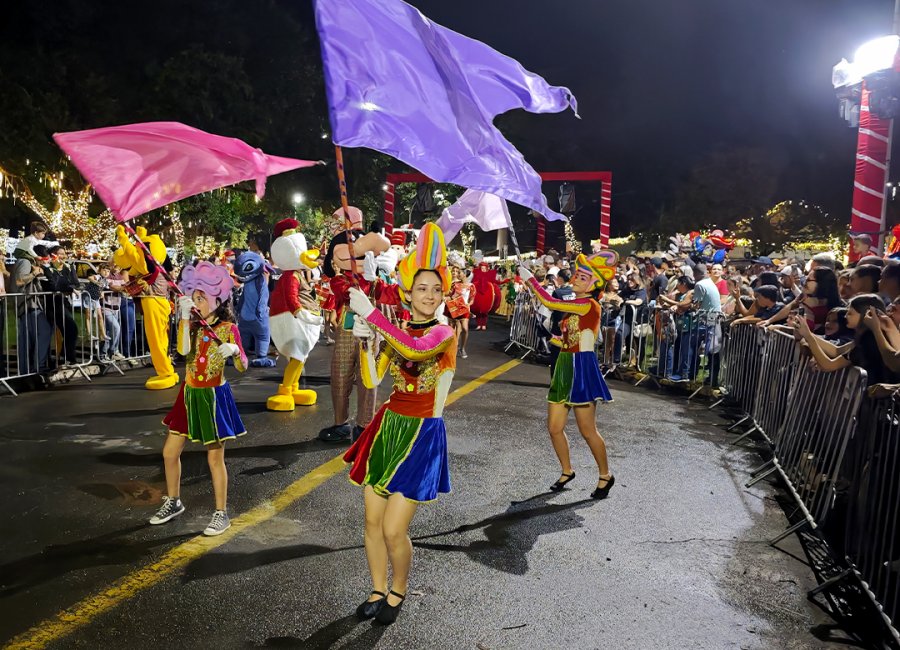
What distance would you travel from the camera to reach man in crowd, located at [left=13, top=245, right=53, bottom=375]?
9.34m

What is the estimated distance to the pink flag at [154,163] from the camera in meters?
4.61

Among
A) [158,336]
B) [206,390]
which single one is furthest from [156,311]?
[206,390]

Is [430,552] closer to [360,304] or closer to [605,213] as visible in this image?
[360,304]

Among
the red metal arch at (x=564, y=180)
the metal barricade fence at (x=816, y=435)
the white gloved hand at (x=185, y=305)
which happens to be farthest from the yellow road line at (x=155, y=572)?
the red metal arch at (x=564, y=180)

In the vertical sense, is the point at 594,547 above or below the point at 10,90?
below

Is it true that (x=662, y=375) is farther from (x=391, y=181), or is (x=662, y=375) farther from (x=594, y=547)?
(x=391, y=181)

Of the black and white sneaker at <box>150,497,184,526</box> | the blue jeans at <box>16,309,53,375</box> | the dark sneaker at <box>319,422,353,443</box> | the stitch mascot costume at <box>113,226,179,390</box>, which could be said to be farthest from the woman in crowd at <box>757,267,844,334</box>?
the blue jeans at <box>16,309,53,375</box>

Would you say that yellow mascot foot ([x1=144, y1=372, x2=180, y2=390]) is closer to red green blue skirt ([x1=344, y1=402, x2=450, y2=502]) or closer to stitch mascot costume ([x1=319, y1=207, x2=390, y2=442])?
stitch mascot costume ([x1=319, y1=207, x2=390, y2=442])

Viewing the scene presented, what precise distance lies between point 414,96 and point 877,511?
3452 millimetres

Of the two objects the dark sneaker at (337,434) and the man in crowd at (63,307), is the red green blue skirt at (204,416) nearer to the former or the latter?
the dark sneaker at (337,434)

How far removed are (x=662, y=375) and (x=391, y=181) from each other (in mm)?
17789

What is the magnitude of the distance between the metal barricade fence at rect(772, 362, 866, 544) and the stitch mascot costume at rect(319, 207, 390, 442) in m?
3.29

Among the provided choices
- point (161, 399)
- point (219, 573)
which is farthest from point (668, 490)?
point (161, 399)

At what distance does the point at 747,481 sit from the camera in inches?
245
